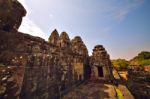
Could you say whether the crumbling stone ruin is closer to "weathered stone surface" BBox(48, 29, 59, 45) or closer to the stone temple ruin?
the stone temple ruin

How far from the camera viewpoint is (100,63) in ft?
34.6

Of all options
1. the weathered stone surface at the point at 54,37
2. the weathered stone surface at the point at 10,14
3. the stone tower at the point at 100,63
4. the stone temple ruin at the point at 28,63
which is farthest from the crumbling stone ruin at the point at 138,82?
the weathered stone surface at the point at 10,14

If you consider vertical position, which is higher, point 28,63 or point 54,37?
point 54,37

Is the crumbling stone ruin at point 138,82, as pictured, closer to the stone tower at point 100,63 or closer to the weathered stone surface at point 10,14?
the stone tower at point 100,63

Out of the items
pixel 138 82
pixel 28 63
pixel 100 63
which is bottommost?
pixel 138 82

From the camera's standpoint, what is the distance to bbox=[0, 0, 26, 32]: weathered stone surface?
200 cm

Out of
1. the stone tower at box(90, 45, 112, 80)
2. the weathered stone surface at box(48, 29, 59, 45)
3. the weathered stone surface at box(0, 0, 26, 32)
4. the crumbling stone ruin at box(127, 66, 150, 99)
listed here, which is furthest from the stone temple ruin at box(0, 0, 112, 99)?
the crumbling stone ruin at box(127, 66, 150, 99)

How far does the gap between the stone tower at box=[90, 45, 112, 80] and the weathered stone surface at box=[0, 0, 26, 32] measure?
9.49m

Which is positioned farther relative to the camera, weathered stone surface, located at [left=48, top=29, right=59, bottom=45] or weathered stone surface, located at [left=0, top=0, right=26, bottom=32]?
weathered stone surface, located at [left=48, top=29, right=59, bottom=45]

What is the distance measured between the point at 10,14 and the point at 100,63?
32.4 feet

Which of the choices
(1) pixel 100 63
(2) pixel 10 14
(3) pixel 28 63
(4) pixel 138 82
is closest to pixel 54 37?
(1) pixel 100 63

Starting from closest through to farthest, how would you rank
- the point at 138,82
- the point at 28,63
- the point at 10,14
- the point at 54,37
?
the point at 10,14, the point at 28,63, the point at 54,37, the point at 138,82

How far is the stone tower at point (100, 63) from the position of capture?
999cm

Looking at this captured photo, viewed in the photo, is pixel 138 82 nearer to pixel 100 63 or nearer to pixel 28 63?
pixel 100 63
